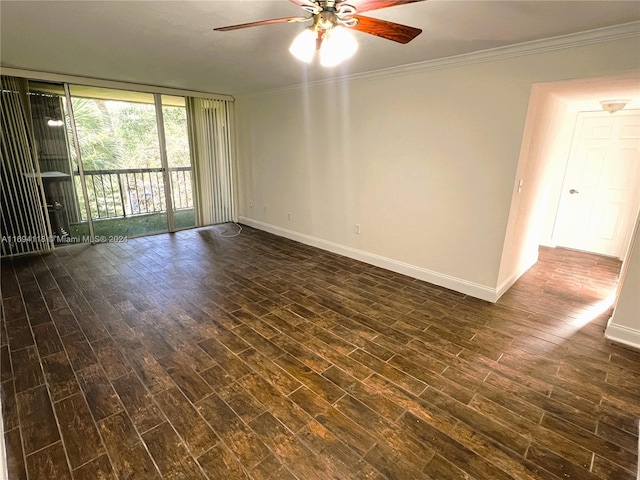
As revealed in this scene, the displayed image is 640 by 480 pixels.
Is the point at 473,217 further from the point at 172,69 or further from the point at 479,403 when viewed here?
the point at 172,69

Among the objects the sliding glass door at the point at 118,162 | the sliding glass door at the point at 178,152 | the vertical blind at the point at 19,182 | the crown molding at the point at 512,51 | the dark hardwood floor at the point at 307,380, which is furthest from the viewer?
the sliding glass door at the point at 178,152

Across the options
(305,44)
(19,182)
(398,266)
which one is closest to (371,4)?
(305,44)

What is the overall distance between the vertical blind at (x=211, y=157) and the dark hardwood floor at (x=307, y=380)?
8.01 feet

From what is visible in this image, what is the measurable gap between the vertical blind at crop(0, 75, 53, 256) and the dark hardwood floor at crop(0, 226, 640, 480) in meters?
0.99

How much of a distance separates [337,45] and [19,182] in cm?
460

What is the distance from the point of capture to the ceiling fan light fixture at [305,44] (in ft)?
5.36

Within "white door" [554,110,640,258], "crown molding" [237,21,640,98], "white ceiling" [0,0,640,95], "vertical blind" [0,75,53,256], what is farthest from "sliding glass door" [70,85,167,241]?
"white door" [554,110,640,258]

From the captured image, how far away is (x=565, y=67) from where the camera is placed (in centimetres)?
243

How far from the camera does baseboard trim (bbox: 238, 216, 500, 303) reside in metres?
3.23

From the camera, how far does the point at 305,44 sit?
169 centimetres

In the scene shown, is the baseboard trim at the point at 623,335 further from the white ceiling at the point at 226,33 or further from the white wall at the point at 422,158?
the white ceiling at the point at 226,33

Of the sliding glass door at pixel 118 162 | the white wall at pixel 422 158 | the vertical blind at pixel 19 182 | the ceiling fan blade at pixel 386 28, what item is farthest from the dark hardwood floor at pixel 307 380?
the ceiling fan blade at pixel 386 28


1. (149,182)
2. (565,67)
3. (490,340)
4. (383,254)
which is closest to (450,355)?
(490,340)

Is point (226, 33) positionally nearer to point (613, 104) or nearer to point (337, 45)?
point (337, 45)
